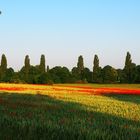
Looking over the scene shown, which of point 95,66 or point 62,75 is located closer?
point 62,75

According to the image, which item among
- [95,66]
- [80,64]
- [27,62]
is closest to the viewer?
[27,62]

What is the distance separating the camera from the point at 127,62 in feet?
499

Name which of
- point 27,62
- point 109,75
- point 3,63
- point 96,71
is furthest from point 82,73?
point 3,63

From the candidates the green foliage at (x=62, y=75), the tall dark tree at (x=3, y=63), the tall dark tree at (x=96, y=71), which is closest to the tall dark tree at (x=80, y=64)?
the tall dark tree at (x=96, y=71)

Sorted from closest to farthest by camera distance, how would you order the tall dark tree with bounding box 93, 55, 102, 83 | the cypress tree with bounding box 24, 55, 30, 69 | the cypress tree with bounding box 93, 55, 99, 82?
the tall dark tree with bounding box 93, 55, 102, 83 → the cypress tree with bounding box 93, 55, 99, 82 → the cypress tree with bounding box 24, 55, 30, 69

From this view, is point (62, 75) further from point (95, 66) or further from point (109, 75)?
point (95, 66)

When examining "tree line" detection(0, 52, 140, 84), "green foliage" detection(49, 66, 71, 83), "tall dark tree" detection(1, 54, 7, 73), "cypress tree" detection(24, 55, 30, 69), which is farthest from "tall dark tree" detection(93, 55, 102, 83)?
"tall dark tree" detection(1, 54, 7, 73)

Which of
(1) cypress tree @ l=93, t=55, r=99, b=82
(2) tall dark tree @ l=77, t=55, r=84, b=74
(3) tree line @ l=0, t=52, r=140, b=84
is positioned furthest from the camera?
(2) tall dark tree @ l=77, t=55, r=84, b=74

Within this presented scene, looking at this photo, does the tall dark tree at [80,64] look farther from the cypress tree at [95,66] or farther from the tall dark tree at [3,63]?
the tall dark tree at [3,63]

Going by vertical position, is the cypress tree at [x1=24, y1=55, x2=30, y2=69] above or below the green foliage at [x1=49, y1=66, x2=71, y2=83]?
above

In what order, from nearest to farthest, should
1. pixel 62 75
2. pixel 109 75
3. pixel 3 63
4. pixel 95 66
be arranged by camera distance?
1. pixel 62 75
2. pixel 109 75
3. pixel 3 63
4. pixel 95 66

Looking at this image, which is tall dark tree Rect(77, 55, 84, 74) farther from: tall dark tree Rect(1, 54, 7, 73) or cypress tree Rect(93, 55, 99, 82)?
tall dark tree Rect(1, 54, 7, 73)

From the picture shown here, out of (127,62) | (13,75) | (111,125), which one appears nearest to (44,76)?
(13,75)

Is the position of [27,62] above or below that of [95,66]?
above
